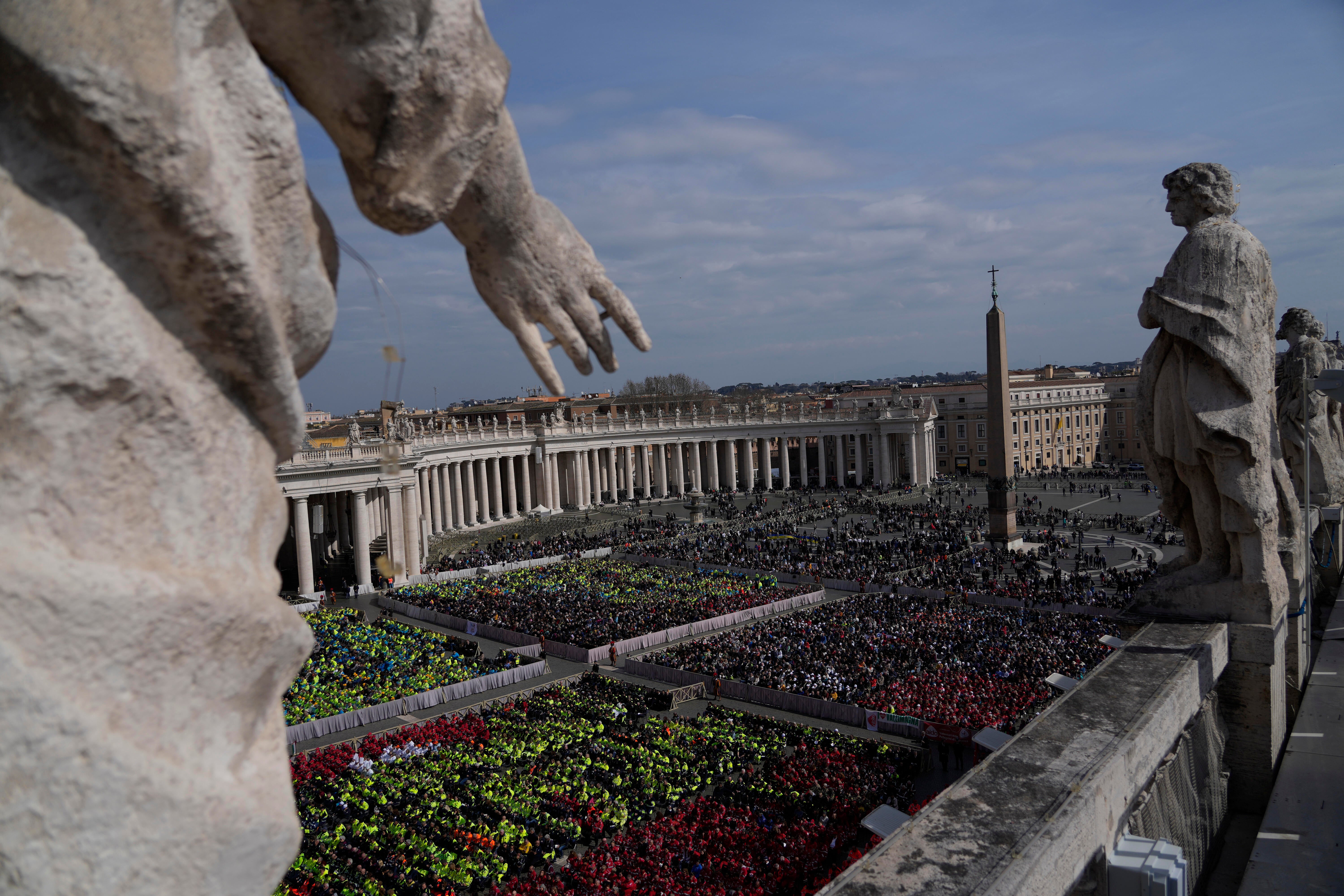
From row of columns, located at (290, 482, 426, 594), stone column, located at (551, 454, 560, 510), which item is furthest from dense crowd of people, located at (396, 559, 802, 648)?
stone column, located at (551, 454, 560, 510)

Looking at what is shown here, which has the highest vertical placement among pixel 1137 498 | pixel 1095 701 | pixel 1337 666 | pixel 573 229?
pixel 573 229

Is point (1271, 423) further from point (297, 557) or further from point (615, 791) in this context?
point (297, 557)

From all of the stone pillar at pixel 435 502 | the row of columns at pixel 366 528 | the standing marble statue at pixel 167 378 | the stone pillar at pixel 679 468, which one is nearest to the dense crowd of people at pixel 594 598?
the row of columns at pixel 366 528

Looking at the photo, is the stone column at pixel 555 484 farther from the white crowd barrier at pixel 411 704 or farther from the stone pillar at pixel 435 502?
the white crowd barrier at pixel 411 704

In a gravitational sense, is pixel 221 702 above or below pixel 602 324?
below

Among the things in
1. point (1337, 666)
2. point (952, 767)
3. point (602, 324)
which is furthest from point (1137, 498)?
point (602, 324)

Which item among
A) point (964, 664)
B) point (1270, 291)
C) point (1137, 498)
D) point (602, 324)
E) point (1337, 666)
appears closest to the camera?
point (602, 324)

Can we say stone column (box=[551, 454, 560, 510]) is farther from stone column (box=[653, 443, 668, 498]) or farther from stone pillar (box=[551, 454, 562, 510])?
stone column (box=[653, 443, 668, 498])

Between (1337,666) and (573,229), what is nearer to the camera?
(573,229)
